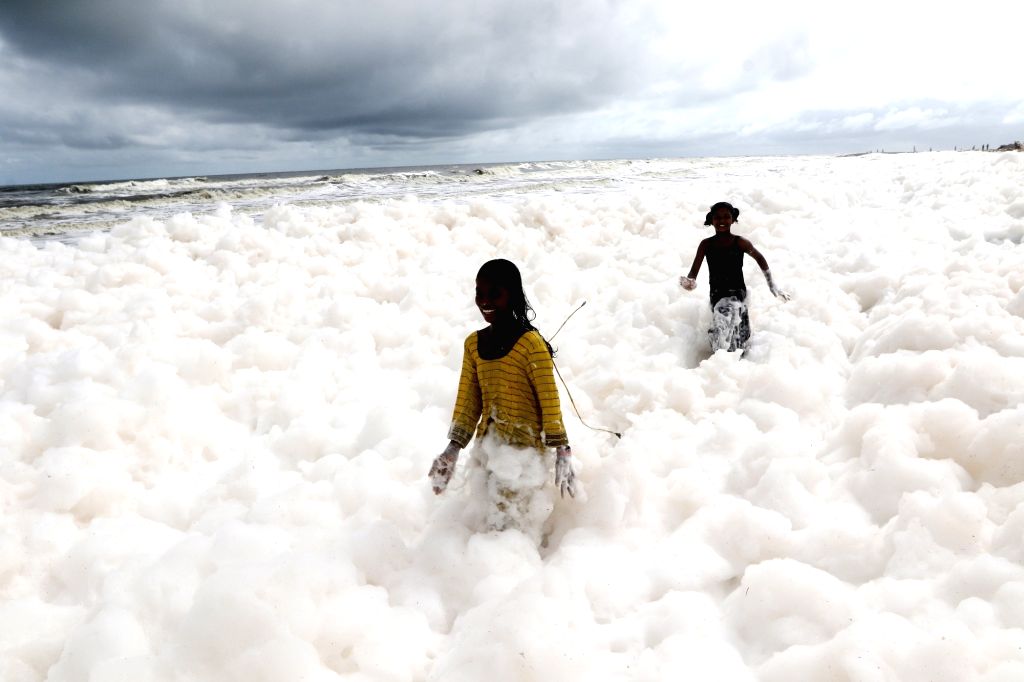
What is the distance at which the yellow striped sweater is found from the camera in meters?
2.49

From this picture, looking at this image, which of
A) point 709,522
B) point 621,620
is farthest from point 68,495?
point 709,522

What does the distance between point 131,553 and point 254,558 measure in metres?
0.64

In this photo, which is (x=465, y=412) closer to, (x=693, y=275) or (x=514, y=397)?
(x=514, y=397)

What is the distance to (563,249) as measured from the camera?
7066 millimetres

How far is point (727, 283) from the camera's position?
449 cm

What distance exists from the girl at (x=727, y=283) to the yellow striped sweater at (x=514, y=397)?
2322 mm

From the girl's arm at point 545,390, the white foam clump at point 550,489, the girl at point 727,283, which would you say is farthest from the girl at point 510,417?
the girl at point 727,283

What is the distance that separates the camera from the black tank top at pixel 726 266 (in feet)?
14.7

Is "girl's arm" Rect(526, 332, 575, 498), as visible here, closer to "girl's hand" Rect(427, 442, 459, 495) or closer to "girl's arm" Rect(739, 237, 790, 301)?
"girl's hand" Rect(427, 442, 459, 495)

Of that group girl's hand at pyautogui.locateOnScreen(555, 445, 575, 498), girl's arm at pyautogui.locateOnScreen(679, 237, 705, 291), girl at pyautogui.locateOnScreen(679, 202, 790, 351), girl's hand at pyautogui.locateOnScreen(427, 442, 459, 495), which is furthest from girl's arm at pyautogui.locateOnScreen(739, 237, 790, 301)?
girl's hand at pyautogui.locateOnScreen(427, 442, 459, 495)

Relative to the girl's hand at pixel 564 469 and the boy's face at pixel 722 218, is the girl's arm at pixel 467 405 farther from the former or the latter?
the boy's face at pixel 722 218

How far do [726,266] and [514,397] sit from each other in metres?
2.66

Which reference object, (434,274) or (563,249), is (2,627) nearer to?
(434,274)

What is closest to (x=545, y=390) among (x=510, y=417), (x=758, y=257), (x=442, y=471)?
(x=510, y=417)
